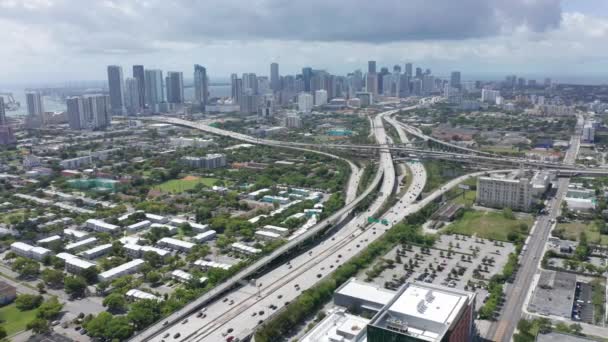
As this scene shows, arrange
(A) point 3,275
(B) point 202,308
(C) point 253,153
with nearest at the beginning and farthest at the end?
1. (B) point 202,308
2. (A) point 3,275
3. (C) point 253,153

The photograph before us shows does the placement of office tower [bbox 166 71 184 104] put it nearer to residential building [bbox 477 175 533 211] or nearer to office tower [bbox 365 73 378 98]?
office tower [bbox 365 73 378 98]

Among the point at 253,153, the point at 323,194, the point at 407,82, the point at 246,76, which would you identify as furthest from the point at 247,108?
the point at 323,194

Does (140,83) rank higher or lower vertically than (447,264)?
higher

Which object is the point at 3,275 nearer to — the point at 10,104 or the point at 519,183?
the point at 519,183

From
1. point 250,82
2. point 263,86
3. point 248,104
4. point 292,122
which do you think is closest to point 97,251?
point 292,122

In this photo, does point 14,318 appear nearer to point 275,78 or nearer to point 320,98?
point 320,98

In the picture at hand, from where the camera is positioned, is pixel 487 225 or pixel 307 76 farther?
pixel 307 76
